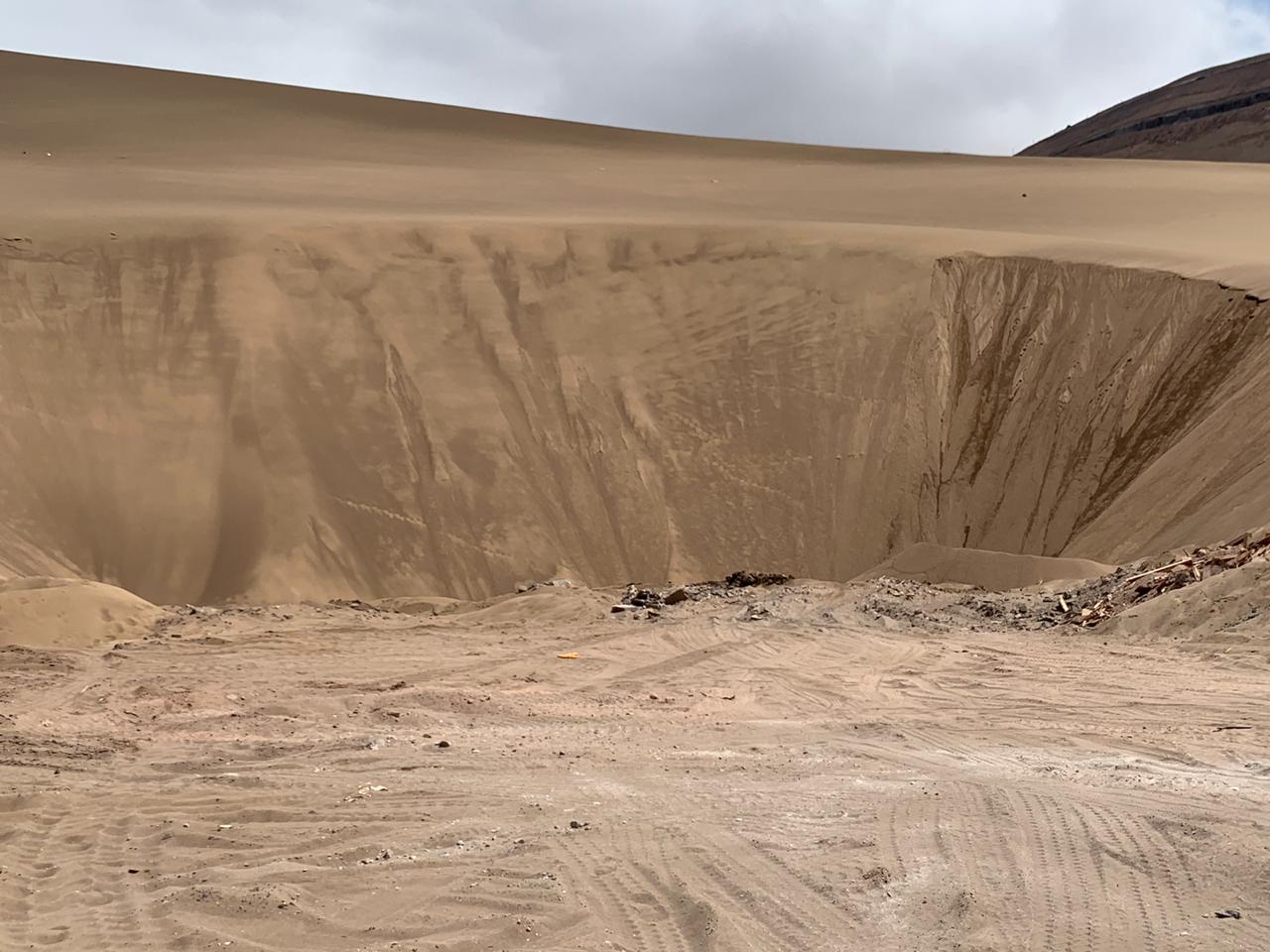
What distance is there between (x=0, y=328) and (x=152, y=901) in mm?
13245

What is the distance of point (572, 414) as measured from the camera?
16750 mm

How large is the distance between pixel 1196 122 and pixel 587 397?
5388 cm

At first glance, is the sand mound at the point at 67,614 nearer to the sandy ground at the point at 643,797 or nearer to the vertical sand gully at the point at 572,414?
the sandy ground at the point at 643,797

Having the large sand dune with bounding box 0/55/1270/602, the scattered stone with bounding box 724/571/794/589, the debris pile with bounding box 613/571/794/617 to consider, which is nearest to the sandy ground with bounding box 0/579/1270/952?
the debris pile with bounding box 613/571/794/617

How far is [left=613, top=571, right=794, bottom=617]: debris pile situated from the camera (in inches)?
481

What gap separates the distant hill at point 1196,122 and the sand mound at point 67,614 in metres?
56.2

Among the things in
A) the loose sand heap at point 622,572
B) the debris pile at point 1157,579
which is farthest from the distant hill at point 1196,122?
the debris pile at point 1157,579

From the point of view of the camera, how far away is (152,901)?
4.91 meters

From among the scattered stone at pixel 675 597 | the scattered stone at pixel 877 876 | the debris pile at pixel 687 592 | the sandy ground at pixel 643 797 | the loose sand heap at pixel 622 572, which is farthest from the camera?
the scattered stone at pixel 675 597

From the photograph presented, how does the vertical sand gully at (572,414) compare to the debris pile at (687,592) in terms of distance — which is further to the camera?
the vertical sand gully at (572,414)

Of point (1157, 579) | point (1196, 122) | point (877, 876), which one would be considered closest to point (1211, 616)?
point (1157, 579)

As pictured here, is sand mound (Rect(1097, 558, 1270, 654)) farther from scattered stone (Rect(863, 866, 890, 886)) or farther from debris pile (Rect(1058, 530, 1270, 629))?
scattered stone (Rect(863, 866, 890, 886))

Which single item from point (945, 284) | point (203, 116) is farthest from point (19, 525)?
point (203, 116)

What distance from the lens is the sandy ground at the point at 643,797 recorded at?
A: 14.9 feet
